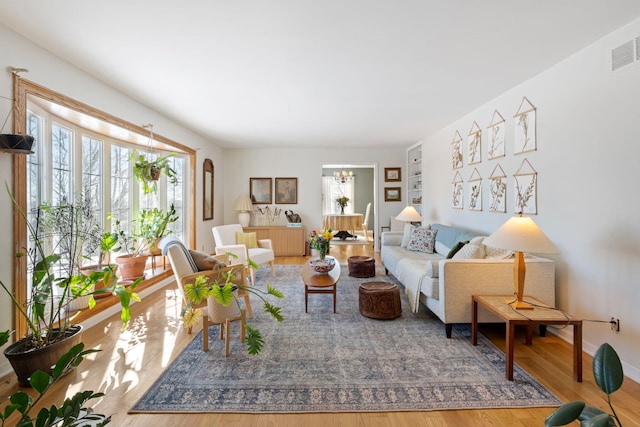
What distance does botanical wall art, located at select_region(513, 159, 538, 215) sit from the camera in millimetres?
2984

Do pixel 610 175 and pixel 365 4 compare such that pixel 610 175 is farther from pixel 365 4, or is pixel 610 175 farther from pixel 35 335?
pixel 35 335

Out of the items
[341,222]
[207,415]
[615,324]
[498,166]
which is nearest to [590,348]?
[615,324]

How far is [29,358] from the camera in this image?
1988 mm

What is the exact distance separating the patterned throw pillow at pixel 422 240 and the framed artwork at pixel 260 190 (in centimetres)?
354

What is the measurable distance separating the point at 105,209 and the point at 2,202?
58.7 inches

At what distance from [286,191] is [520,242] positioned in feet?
17.3

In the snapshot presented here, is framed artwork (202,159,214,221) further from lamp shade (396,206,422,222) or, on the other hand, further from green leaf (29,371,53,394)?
green leaf (29,371,53,394)

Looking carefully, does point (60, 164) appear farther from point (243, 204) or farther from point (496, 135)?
point (496, 135)

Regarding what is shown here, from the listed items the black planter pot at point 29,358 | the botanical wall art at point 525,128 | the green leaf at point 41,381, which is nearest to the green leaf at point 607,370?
the green leaf at point 41,381

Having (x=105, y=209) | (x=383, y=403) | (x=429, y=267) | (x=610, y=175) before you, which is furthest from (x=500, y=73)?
(x=105, y=209)

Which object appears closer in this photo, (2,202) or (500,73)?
(2,202)

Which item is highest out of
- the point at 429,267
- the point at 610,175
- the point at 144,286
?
the point at 610,175

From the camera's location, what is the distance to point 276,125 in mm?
4801

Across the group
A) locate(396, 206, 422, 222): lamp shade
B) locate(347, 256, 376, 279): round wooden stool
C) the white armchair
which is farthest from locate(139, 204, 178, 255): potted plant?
locate(396, 206, 422, 222): lamp shade
